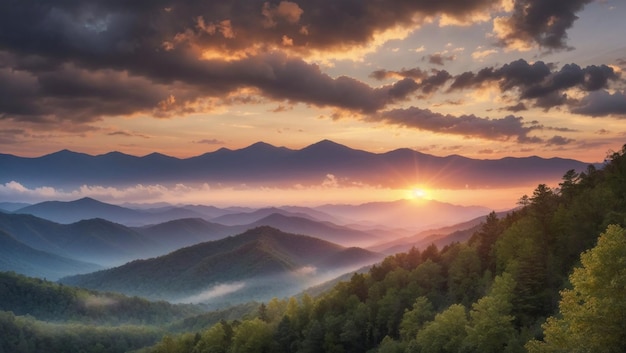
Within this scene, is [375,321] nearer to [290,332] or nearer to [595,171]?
[290,332]

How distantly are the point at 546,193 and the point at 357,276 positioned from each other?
5915cm

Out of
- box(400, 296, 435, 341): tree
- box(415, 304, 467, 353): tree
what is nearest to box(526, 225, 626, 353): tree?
box(415, 304, 467, 353): tree

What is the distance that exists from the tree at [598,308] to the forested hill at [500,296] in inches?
3.0

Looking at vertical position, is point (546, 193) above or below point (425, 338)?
above

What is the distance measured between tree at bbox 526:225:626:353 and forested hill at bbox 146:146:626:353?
77 millimetres

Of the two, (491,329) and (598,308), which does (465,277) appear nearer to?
(491,329)

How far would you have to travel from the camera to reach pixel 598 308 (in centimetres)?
3656

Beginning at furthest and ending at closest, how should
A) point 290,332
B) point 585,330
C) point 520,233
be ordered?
1. point 290,332
2. point 520,233
3. point 585,330

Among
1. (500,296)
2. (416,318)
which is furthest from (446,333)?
(416,318)

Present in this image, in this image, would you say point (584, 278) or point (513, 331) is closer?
point (584, 278)

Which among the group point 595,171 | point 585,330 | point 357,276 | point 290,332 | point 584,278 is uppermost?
point 595,171

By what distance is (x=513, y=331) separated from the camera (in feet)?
210

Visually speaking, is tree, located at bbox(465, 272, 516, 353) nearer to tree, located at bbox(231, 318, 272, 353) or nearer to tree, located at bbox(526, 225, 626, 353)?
tree, located at bbox(526, 225, 626, 353)

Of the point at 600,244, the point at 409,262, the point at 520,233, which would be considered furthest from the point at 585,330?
the point at 409,262
